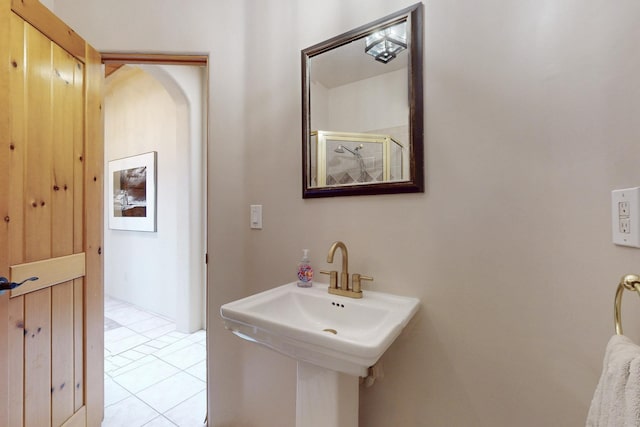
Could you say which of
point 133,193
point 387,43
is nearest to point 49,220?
point 387,43

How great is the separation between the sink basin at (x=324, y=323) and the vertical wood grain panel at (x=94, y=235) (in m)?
1.05

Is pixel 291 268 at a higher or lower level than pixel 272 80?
lower

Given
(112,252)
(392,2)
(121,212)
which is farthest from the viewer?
(112,252)

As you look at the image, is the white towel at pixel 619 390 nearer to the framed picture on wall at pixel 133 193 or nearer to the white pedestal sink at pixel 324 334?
the white pedestal sink at pixel 324 334

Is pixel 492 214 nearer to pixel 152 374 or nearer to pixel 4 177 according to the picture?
pixel 4 177

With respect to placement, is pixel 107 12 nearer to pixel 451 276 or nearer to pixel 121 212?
pixel 451 276

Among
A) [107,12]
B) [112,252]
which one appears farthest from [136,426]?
[112,252]

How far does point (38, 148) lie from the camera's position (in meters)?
1.11

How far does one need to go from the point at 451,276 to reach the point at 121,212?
12.8 feet

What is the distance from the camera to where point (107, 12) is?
4.67 feet

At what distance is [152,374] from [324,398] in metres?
1.90

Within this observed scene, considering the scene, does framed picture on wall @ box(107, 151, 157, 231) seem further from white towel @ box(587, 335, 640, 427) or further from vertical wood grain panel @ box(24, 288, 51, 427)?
white towel @ box(587, 335, 640, 427)

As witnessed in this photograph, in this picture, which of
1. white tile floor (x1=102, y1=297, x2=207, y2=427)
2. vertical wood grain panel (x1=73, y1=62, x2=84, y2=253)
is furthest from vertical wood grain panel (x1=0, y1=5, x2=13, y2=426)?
white tile floor (x1=102, y1=297, x2=207, y2=427)

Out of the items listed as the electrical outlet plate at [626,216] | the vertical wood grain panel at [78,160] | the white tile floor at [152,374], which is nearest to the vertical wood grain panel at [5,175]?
the vertical wood grain panel at [78,160]
